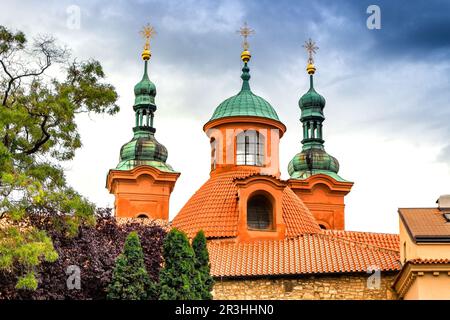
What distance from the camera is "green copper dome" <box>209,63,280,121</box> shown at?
39.2 meters

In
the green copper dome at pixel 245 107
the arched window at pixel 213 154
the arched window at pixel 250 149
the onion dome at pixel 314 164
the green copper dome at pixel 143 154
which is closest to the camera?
the arched window at pixel 250 149

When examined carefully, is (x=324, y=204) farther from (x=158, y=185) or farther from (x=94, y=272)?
(x=94, y=272)

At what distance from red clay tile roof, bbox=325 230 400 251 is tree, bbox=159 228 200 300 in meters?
9.59

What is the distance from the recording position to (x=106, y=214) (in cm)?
2783

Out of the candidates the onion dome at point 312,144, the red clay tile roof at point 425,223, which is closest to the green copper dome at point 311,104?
the onion dome at point 312,144

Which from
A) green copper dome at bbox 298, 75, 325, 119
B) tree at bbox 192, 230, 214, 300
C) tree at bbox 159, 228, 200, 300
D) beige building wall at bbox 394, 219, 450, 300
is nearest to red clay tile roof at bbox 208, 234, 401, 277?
beige building wall at bbox 394, 219, 450, 300

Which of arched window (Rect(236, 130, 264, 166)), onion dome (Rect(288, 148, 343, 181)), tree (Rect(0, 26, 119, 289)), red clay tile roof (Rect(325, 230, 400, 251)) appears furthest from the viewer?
onion dome (Rect(288, 148, 343, 181))

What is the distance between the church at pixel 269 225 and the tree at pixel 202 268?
3.75 m

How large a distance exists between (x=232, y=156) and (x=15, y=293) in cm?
1645

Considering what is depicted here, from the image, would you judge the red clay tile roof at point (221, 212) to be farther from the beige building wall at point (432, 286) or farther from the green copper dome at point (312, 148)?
the green copper dome at point (312, 148)

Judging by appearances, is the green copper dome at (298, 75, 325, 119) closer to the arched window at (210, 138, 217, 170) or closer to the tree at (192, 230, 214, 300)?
the arched window at (210, 138, 217, 170)

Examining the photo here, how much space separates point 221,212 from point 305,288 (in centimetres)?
538

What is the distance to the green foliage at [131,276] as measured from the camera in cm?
2558
